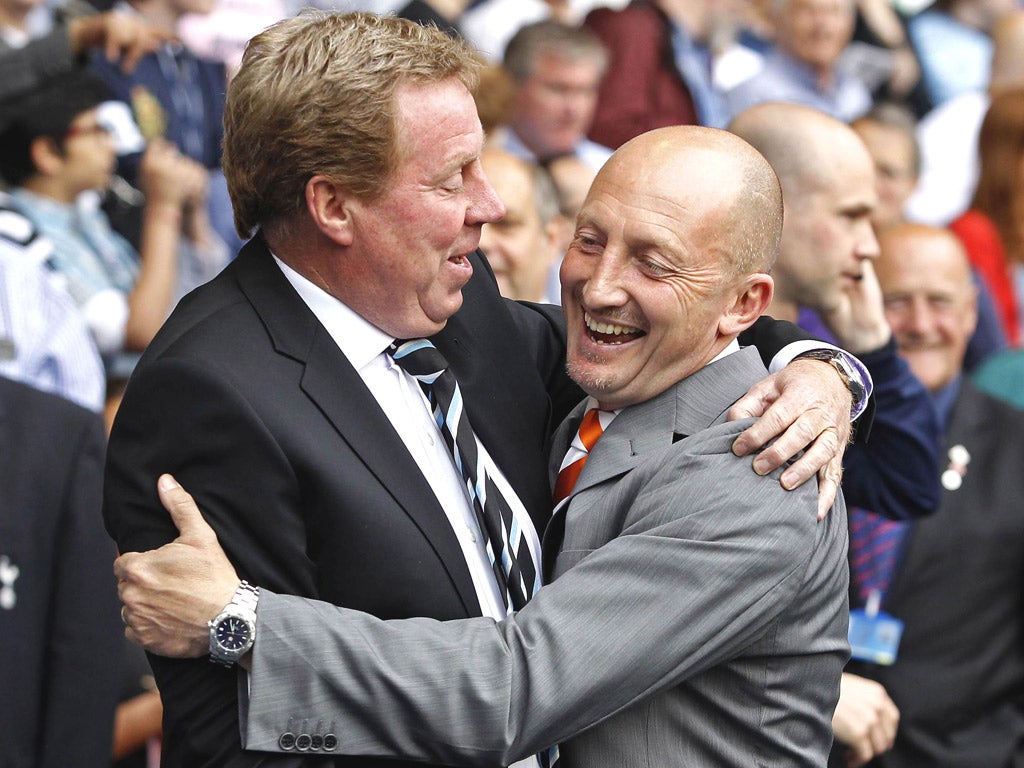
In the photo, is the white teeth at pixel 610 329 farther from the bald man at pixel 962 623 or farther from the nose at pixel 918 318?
the nose at pixel 918 318

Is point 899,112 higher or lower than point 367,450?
lower

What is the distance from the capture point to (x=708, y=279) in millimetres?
2471

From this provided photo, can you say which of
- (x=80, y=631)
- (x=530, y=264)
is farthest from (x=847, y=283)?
(x=80, y=631)

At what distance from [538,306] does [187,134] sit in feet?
7.97

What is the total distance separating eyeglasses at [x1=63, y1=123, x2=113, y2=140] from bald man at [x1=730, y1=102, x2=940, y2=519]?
2.07 meters

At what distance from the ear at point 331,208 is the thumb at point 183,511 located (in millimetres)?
496

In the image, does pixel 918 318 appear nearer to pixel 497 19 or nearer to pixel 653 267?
pixel 497 19

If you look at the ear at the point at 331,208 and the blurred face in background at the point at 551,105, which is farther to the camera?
the blurred face in background at the point at 551,105

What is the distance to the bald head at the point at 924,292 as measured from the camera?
471 centimetres

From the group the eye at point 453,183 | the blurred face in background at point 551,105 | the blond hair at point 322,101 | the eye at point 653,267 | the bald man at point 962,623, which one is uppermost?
the blond hair at point 322,101

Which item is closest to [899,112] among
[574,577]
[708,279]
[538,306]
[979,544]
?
[979,544]

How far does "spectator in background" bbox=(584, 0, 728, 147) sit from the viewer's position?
6.20m

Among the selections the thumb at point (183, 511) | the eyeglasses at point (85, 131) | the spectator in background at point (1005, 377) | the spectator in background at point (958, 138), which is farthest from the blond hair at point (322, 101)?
the spectator in background at point (958, 138)

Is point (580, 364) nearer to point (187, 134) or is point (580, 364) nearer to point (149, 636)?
point (149, 636)
